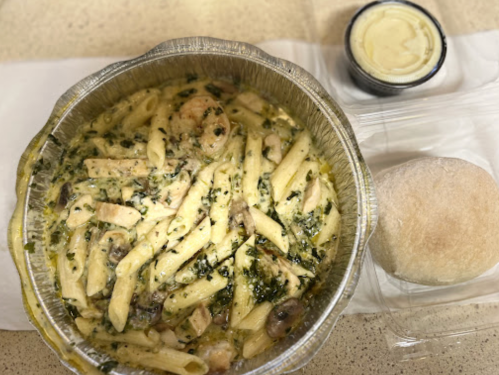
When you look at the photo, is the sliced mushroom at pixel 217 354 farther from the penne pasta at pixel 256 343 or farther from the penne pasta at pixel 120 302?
the penne pasta at pixel 120 302

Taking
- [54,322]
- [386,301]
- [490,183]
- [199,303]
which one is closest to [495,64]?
[490,183]

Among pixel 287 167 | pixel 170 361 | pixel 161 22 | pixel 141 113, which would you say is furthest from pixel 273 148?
pixel 161 22

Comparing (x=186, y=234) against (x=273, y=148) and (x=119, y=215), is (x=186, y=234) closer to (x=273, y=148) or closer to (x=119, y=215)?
(x=119, y=215)

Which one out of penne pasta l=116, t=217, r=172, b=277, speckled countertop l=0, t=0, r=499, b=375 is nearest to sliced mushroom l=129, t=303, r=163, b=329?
penne pasta l=116, t=217, r=172, b=277

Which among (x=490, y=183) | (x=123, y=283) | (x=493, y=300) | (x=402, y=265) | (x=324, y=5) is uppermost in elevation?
(x=324, y=5)

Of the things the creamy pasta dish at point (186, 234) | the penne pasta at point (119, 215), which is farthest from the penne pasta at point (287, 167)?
the penne pasta at point (119, 215)

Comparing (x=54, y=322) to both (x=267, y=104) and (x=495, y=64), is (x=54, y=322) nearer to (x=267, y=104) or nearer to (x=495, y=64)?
(x=267, y=104)

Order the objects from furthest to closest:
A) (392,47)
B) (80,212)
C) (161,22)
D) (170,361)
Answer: (161,22)
(392,47)
(80,212)
(170,361)
